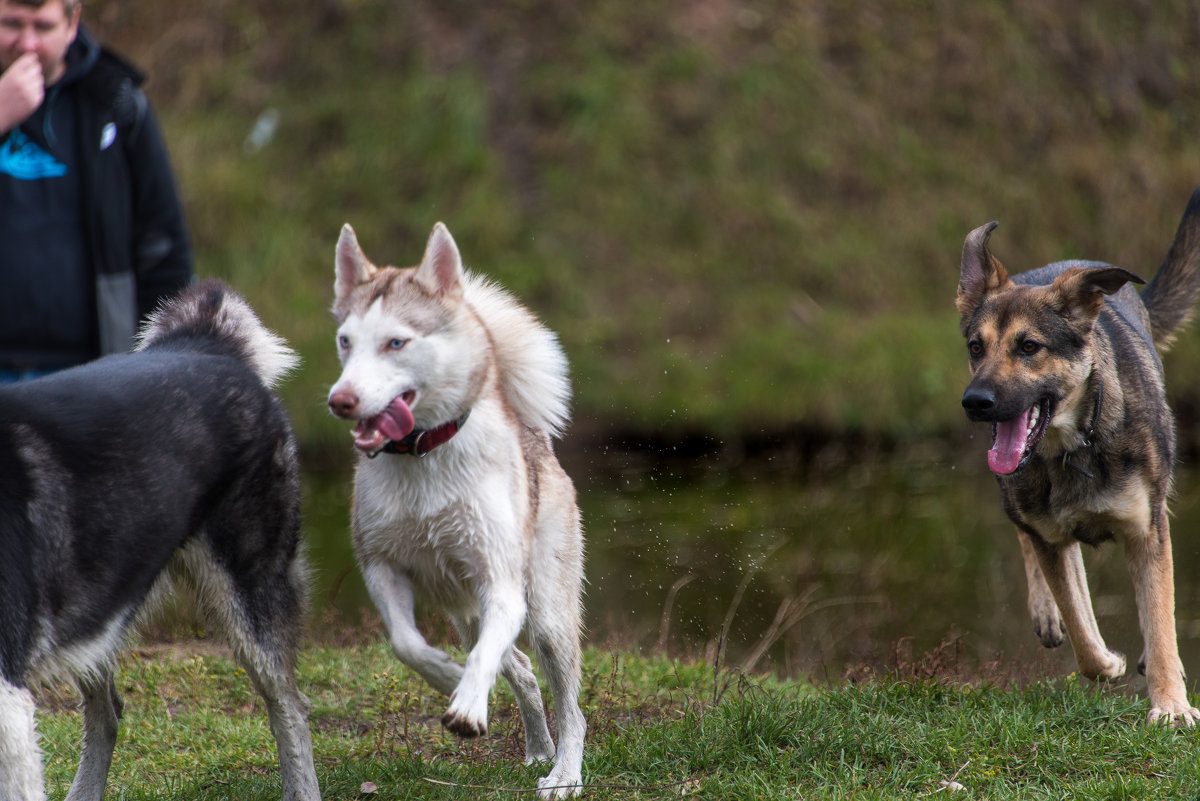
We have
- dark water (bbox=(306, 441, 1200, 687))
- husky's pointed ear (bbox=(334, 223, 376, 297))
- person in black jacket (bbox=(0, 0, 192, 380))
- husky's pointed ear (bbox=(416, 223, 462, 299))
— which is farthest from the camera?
dark water (bbox=(306, 441, 1200, 687))

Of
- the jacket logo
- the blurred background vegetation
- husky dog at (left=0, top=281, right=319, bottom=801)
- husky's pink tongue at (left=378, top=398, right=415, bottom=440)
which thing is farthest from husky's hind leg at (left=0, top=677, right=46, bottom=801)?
the blurred background vegetation

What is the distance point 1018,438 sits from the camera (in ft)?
16.4

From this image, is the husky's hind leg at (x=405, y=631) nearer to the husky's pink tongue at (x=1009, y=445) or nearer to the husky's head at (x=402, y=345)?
the husky's head at (x=402, y=345)

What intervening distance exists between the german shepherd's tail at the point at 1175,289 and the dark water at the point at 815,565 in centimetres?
176

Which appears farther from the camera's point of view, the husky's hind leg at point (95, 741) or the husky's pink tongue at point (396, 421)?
the husky's hind leg at point (95, 741)

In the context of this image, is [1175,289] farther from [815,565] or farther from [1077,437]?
[815,565]

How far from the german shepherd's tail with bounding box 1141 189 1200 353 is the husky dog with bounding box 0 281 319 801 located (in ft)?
14.0

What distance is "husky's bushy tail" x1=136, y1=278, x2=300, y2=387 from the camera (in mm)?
4691

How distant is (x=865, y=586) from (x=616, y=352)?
5976 mm

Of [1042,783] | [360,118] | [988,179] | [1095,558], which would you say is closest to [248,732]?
[1042,783]

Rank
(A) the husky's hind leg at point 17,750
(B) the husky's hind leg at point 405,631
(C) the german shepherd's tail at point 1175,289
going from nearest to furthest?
(A) the husky's hind leg at point 17,750
(B) the husky's hind leg at point 405,631
(C) the german shepherd's tail at point 1175,289

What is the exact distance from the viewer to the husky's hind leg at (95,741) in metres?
4.46

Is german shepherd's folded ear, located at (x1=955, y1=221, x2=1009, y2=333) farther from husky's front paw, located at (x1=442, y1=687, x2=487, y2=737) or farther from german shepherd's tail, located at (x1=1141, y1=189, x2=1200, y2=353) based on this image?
husky's front paw, located at (x1=442, y1=687, x2=487, y2=737)

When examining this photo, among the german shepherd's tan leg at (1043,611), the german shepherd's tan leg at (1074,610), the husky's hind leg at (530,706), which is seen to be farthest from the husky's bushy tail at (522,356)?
the german shepherd's tan leg at (1043,611)
